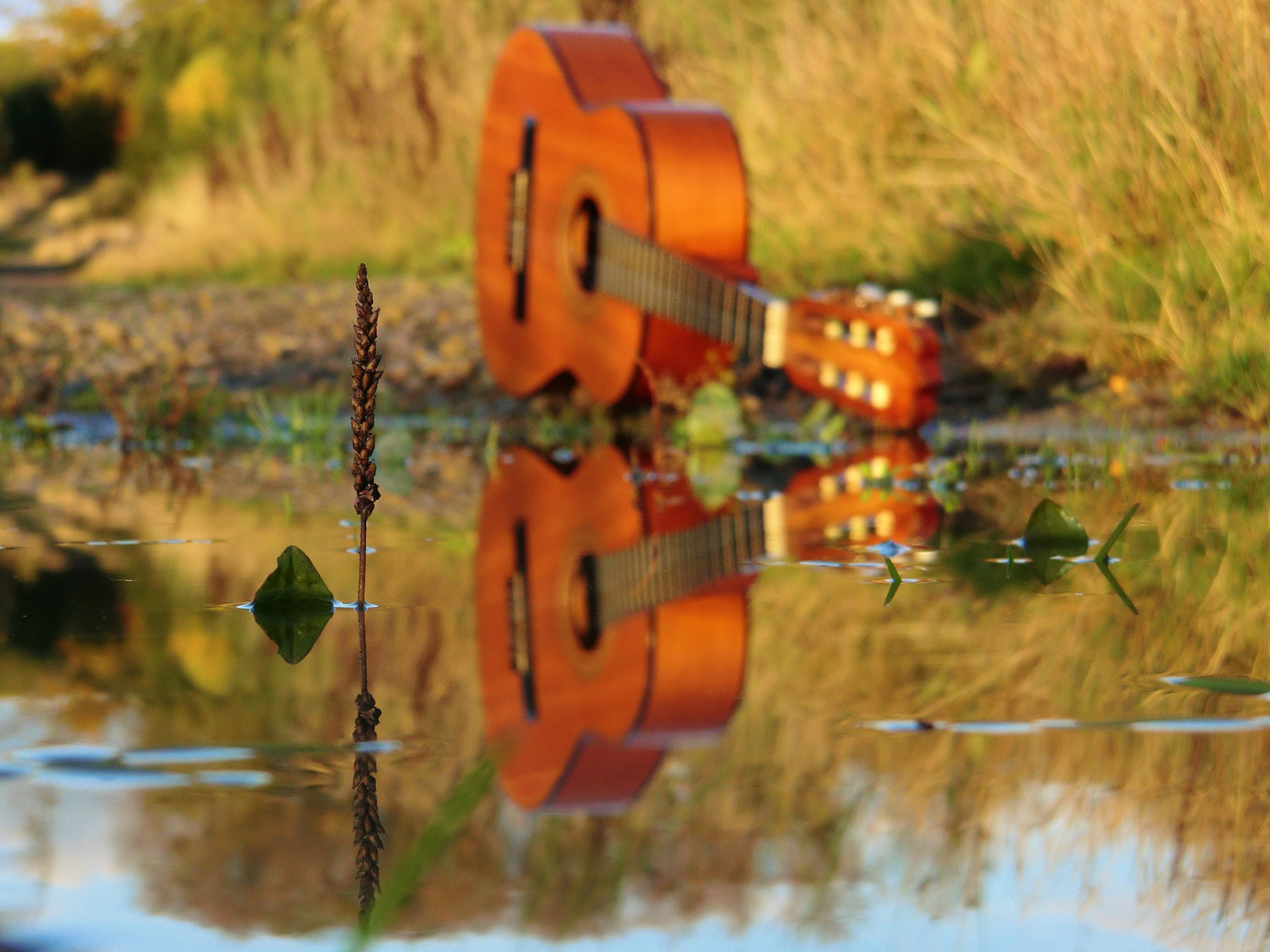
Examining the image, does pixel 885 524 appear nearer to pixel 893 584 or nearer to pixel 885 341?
pixel 893 584

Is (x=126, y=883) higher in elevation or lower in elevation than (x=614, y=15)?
lower

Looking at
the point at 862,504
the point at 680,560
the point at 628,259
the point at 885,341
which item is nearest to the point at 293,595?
the point at 680,560

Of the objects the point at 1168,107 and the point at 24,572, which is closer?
the point at 24,572

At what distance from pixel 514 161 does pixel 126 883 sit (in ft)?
13.8

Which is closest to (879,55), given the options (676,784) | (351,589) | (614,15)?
(614,15)

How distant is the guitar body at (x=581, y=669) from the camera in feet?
3.89

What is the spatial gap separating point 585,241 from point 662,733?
11.0 feet

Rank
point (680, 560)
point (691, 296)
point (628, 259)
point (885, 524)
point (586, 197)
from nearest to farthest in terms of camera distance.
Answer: point (680, 560)
point (885, 524)
point (691, 296)
point (628, 259)
point (586, 197)

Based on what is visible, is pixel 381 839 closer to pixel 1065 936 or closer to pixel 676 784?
pixel 676 784

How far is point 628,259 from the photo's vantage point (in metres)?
4.10

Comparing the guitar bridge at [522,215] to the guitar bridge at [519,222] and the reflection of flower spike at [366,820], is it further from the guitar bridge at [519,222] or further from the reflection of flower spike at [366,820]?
the reflection of flower spike at [366,820]

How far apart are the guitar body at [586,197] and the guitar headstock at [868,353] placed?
1.21 ft

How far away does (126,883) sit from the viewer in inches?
37.4

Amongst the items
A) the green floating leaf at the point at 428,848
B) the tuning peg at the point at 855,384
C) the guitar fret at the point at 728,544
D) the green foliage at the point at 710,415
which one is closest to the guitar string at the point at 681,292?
the green foliage at the point at 710,415
